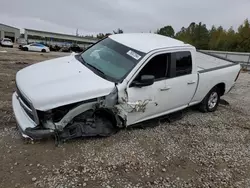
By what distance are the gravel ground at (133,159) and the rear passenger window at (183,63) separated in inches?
46.6

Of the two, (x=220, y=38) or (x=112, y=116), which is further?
(x=220, y=38)

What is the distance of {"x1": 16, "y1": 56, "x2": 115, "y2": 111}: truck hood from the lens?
3203mm

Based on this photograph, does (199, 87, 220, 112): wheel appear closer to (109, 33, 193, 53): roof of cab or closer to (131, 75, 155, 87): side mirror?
(109, 33, 193, 53): roof of cab

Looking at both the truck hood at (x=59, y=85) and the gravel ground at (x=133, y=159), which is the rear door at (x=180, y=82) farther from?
the truck hood at (x=59, y=85)

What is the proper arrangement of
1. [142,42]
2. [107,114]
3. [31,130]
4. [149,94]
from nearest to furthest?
1. [31,130]
2. [107,114]
3. [149,94]
4. [142,42]

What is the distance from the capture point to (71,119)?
11.1 feet

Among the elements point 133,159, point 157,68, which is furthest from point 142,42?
point 133,159

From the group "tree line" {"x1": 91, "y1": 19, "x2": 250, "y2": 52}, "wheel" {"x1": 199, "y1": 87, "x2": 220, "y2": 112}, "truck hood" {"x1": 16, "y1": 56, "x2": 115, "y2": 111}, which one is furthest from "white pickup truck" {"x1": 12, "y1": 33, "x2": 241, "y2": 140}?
"tree line" {"x1": 91, "y1": 19, "x2": 250, "y2": 52}

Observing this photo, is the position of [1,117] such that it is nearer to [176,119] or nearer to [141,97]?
[141,97]

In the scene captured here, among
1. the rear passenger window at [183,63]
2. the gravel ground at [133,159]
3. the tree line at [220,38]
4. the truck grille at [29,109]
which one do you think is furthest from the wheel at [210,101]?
the tree line at [220,38]

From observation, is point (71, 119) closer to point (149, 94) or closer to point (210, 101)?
point (149, 94)

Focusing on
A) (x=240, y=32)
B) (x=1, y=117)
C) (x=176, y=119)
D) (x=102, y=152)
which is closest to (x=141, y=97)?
(x=102, y=152)

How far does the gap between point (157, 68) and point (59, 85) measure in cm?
192

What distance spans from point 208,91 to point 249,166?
2.28 metres
